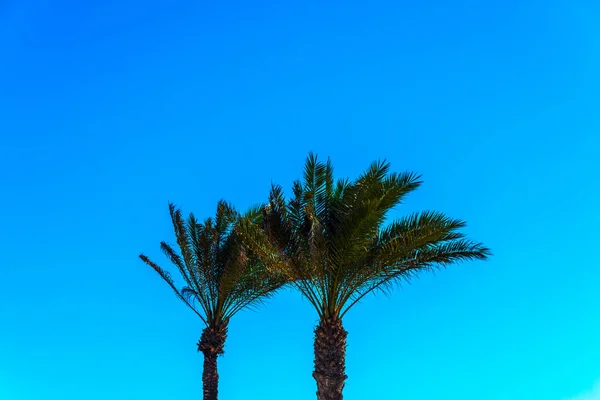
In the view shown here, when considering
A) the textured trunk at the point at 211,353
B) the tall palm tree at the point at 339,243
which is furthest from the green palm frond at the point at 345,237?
the textured trunk at the point at 211,353

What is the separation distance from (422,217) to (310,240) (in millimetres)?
3307

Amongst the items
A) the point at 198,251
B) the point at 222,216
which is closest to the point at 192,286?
the point at 198,251

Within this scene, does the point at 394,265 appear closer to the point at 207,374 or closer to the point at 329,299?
the point at 329,299

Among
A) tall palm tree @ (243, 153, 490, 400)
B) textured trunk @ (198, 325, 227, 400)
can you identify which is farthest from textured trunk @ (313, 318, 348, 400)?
textured trunk @ (198, 325, 227, 400)

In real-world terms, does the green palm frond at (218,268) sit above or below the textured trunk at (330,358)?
above

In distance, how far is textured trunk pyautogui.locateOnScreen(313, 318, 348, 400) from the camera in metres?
18.9

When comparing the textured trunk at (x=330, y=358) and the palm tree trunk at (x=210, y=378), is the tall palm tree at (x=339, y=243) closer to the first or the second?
the textured trunk at (x=330, y=358)

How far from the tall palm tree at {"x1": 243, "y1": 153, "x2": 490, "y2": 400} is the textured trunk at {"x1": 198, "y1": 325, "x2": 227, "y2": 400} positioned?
18.0 ft

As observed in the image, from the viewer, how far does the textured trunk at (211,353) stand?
2334 cm

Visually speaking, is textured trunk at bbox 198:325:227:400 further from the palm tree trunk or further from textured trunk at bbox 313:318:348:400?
textured trunk at bbox 313:318:348:400

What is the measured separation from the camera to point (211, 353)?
2356 cm

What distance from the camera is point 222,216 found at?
23.5 meters

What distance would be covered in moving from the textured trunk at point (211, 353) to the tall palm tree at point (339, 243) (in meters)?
5.49

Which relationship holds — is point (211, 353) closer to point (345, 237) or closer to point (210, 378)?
point (210, 378)
